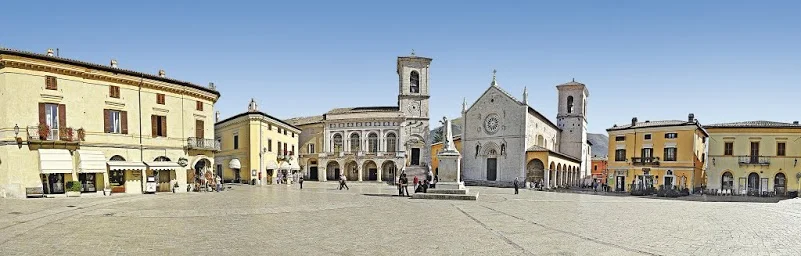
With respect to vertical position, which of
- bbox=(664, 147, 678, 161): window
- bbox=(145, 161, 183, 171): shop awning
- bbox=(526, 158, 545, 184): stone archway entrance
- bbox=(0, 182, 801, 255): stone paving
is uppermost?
bbox=(664, 147, 678, 161): window

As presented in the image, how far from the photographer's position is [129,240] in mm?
10422

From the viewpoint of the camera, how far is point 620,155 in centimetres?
4112

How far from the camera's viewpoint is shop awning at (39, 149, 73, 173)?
852 inches

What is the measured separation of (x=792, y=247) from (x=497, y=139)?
118ft

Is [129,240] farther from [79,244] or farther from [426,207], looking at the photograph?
[426,207]

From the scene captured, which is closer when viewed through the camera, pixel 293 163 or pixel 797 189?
pixel 797 189

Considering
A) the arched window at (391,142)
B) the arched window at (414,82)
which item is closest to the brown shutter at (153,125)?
the arched window at (391,142)

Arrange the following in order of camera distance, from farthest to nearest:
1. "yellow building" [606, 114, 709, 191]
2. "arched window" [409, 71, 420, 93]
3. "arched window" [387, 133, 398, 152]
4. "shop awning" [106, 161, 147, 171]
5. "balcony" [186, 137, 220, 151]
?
"arched window" [409, 71, 420, 93] < "arched window" [387, 133, 398, 152] < "yellow building" [606, 114, 709, 191] < "balcony" [186, 137, 220, 151] < "shop awning" [106, 161, 147, 171]

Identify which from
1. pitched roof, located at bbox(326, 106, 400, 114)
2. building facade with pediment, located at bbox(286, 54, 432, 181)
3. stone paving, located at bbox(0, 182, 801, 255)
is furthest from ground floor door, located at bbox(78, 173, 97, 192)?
pitched roof, located at bbox(326, 106, 400, 114)

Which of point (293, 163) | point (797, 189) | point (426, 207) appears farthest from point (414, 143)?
point (797, 189)

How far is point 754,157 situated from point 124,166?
50568 mm

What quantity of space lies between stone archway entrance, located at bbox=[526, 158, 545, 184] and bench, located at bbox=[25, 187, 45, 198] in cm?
3925

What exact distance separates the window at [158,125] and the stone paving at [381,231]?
897 cm

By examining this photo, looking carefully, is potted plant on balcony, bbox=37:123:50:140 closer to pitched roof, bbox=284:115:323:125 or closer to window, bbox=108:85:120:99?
window, bbox=108:85:120:99
